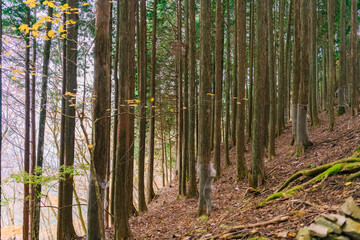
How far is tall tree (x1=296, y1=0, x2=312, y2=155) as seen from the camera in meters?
8.31

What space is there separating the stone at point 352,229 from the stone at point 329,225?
0.07 m

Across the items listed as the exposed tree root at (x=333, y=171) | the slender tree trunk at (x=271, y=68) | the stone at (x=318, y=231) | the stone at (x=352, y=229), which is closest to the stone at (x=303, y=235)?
the stone at (x=318, y=231)

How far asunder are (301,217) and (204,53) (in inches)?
191

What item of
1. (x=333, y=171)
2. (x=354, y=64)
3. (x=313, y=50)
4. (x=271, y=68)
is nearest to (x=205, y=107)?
(x=333, y=171)

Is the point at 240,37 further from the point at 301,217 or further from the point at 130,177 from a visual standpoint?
the point at 301,217

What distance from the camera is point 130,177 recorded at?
28.5 feet

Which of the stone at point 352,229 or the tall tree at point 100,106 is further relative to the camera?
the tall tree at point 100,106

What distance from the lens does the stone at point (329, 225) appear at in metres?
2.80

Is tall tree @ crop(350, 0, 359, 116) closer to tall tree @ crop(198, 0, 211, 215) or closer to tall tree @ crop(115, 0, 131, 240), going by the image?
tall tree @ crop(198, 0, 211, 215)

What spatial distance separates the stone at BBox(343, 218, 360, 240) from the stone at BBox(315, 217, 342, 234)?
68 millimetres

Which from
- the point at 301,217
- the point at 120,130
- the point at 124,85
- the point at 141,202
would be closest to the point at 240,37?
the point at 124,85

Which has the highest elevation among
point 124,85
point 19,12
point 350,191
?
point 19,12

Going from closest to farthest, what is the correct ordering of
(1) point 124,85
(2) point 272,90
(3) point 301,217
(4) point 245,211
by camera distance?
(3) point 301,217
(4) point 245,211
(1) point 124,85
(2) point 272,90

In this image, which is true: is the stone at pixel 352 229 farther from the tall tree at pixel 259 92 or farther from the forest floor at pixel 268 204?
the tall tree at pixel 259 92
